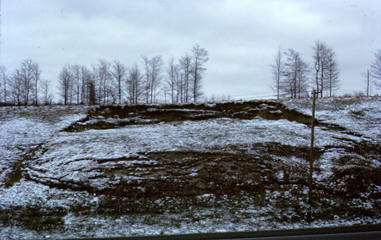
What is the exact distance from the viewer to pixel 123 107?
23578mm

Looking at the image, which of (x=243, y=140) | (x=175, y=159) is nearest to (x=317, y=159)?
(x=243, y=140)

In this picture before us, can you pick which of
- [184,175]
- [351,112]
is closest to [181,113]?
[184,175]

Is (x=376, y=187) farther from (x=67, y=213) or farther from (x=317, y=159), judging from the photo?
(x=67, y=213)

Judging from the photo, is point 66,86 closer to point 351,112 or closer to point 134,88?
point 134,88

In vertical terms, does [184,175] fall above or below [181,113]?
below

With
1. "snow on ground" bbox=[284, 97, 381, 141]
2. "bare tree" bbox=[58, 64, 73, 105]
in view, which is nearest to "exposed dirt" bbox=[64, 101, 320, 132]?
"snow on ground" bbox=[284, 97, 381, 141]

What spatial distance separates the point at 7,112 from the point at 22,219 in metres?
16.0

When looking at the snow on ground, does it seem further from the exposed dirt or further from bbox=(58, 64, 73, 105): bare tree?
bbox=(58, 64, 73, 105): bare tree

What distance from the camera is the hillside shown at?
377 inches

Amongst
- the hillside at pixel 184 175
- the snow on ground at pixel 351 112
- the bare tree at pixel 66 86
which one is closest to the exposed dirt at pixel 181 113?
the hillside at pixel 184 175

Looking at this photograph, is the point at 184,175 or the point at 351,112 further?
the point at 351,112

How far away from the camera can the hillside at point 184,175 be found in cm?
959

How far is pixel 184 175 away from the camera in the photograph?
1280 centimetres

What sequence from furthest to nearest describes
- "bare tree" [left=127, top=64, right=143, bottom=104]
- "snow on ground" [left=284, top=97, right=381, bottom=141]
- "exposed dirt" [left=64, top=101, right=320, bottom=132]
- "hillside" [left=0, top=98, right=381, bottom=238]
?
"bare tree" [left=127, top=64, right=143, bottom=104] → "exposed dirt" [left=64, top=101, right=320, bottom=132] → "snow on ground" [left=284, top=97, right=381, bottom=141] → "hillside" [left=0, top=98, right=381, bottom=238]
